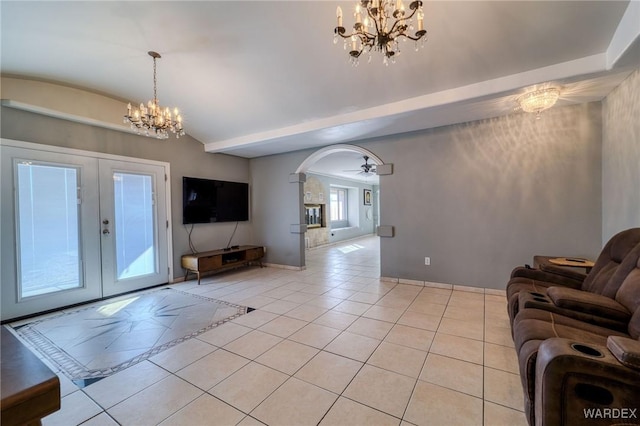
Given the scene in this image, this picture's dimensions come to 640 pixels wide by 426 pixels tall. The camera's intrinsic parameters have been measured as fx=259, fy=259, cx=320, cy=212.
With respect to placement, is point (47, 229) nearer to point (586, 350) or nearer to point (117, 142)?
point (117, 142)

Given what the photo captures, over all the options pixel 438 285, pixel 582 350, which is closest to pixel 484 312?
pixel 438 285

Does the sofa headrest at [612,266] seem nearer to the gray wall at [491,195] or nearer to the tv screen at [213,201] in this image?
the gray wall at [491,195]

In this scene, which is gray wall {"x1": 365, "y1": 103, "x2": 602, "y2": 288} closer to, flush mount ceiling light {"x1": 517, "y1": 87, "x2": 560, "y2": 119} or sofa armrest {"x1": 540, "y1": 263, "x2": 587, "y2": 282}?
flush mount ceiling light {"x1": 517, "y1": 87, "x2": 560, "y2": 119}

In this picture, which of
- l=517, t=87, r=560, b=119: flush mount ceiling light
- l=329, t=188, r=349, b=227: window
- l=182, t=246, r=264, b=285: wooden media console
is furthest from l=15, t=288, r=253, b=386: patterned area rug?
l=329, t=188, r=349, b=227: window

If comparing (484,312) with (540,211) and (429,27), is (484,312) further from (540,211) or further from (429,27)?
(429,27)

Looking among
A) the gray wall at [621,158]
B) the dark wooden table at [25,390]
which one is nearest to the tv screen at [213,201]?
the dark wooden table at [25,390]

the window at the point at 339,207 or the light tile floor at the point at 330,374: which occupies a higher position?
the window at the point at 339,207

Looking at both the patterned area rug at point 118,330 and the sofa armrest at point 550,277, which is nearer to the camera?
the patterned area rug at point 118,330

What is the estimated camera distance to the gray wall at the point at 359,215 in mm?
9258

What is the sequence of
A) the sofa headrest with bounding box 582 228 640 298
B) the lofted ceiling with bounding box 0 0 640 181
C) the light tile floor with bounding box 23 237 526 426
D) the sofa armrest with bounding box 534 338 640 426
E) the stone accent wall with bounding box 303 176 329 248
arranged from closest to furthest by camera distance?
the sofa armrest with bounding box 534 338 640 426 < the light tile floor with bounding box 23 237 526 426 < the sofa headrest with bounding box 582 228 640 298 < the lofted ceiling with bounding box 0 0 640 181 < the stone accent wall with bounding box 303 176 329 248

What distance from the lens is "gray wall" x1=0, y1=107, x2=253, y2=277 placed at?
3.16 meters

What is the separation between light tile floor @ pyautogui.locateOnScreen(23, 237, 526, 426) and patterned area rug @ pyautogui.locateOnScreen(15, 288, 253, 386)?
0.17 metres

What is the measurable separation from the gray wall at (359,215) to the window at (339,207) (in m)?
0.44

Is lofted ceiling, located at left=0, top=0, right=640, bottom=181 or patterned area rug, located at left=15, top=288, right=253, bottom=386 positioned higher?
lofted ceiling, located at left=0, top=0, right=640, bottom=181
